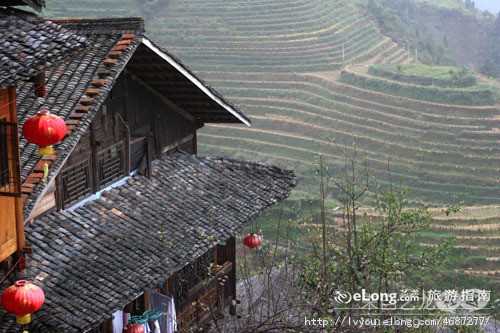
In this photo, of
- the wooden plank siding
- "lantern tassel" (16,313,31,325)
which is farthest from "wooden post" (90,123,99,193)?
"lantern tassel" (16,313,31,325)

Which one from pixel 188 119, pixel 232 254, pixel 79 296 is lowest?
pixel 232 254

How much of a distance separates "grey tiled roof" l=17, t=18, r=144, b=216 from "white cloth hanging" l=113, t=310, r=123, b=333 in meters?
1.94

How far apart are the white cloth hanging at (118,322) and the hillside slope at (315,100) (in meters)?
21.1

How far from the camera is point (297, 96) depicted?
3903cm

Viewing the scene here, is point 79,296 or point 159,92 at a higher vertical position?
point 159,92

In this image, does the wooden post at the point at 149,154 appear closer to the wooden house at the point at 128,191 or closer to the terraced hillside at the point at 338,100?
the wooden house at the point at 128,191

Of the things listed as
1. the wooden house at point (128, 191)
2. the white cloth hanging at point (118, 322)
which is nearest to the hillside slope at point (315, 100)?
the wooden house at point (128, 191)

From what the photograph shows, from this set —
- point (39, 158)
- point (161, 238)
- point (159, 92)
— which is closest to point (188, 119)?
point (159, 92)

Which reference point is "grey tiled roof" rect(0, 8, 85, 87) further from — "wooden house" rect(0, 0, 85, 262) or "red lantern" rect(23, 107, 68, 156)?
"red lantern" rect(23, 107, 68, 156)

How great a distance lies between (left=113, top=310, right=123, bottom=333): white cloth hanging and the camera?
26.1 feet

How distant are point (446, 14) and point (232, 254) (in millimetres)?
58476

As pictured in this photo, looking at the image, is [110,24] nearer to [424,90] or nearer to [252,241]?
[252,241]

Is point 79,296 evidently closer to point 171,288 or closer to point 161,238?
point 161,238

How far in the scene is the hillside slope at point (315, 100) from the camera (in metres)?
31.6
